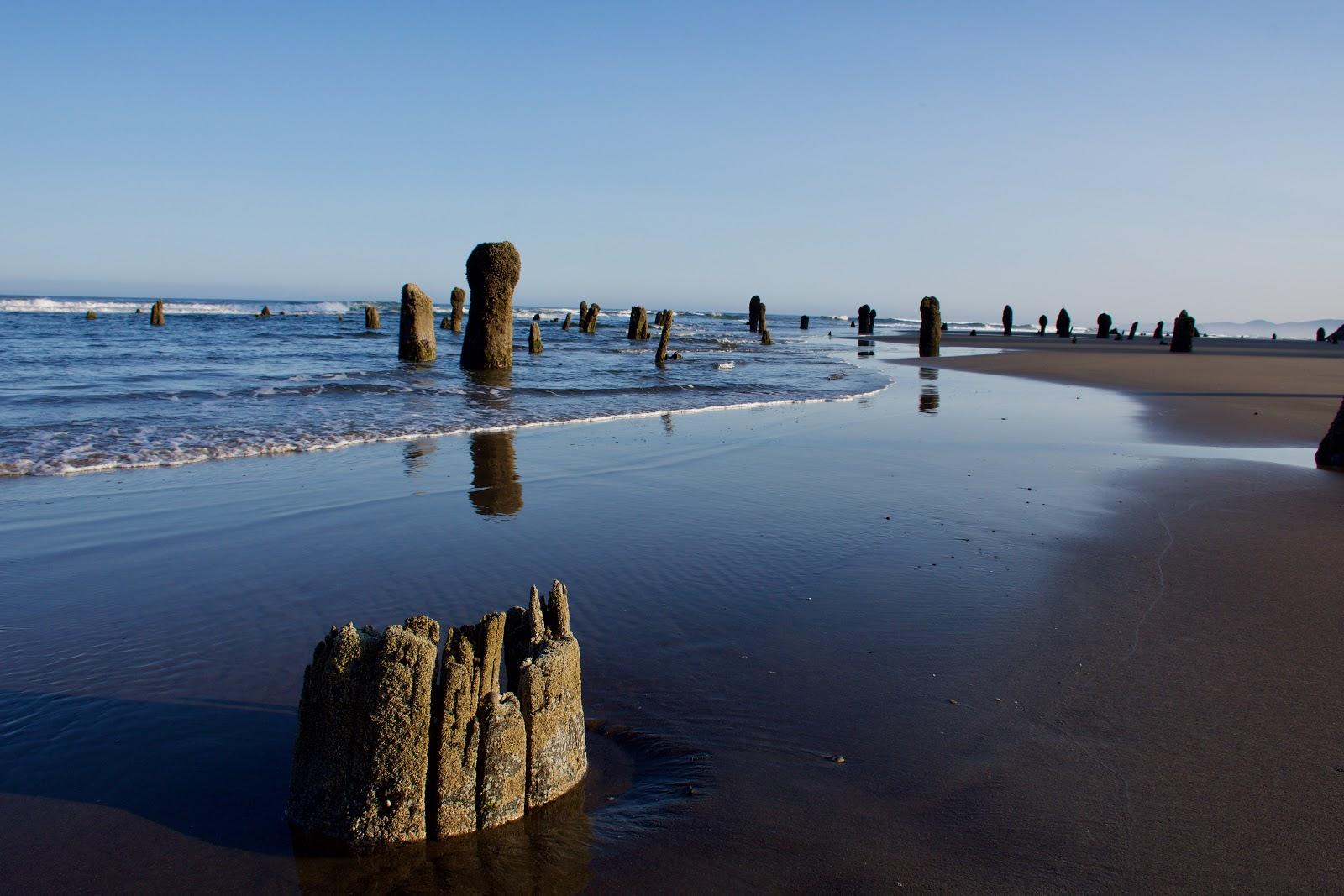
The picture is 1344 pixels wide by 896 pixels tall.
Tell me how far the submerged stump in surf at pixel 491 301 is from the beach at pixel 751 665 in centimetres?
1341

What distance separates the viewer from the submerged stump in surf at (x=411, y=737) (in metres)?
2.64

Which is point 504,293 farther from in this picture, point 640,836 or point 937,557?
point 640,836

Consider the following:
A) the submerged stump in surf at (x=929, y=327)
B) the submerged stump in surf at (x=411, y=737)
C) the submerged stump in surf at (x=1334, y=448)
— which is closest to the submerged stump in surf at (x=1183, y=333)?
the submerged stump in surf at (x=929, y=327)

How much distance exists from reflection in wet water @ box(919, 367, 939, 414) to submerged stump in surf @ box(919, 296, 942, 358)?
6872 millimetres

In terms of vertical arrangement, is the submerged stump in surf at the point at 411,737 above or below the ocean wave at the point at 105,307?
below

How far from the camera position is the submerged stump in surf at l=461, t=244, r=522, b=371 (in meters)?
21.7

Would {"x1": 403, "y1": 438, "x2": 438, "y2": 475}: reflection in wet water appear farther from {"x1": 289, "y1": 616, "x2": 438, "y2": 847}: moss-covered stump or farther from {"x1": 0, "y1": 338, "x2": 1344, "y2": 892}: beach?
{"x1": 289, "y1": 616, "x2": 438, "y2": 847}: moss-covered stump

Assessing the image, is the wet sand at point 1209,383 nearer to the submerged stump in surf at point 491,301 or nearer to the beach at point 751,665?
the beach at point 751,665

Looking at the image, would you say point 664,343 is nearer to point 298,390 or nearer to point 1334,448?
point 298,390

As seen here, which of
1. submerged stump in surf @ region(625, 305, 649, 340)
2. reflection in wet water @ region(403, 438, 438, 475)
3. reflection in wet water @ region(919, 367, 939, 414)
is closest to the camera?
reflection in wet water @ region(403, 438, 438, 475)

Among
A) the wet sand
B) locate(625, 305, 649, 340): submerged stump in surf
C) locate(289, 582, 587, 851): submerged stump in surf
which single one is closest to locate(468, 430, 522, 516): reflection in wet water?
locate(289, 582, 587, 851): submerged stump in surf

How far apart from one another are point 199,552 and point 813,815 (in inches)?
181

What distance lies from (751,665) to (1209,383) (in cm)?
2264

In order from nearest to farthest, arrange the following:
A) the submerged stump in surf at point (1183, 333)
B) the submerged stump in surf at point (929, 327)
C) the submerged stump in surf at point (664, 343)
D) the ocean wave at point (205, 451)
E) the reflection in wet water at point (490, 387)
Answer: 1. the ocean wave at point (205, 451)
2. the reflection in wet water at point (490, 387)
3. the submerged stump in surf at point (664, 343)
4. the submerged stump in surf at point (929, 327)
5. the submerged stump in surf at point (1183, 333)
